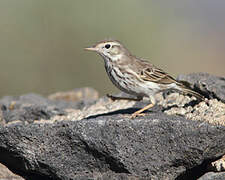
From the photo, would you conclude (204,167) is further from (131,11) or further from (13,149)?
(131,11)

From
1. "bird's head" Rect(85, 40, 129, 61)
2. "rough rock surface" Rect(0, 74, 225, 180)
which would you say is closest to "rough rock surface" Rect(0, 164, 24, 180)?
"rough rock surface" Rect(0, 74, 225, 180)

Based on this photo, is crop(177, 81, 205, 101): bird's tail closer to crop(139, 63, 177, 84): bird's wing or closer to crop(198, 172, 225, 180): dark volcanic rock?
crop(139, 63, 177, 84): bird's wing

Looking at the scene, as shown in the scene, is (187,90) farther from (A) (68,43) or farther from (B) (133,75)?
(A) (68,43)

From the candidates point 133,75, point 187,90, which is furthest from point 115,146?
point 187,90

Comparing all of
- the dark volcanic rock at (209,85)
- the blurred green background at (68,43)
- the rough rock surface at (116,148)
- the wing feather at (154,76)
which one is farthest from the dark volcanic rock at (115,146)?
the blurred green background at (68,43)

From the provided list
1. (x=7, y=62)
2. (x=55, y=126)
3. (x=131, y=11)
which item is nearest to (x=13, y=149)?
(x=55, y=126)

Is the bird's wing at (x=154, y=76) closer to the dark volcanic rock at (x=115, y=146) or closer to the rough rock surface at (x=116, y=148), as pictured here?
the rough rock surface at (x=116, y=148)

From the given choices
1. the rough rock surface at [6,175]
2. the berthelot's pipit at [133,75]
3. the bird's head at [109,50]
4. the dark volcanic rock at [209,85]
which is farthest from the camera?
the bird's head at [109,50]
